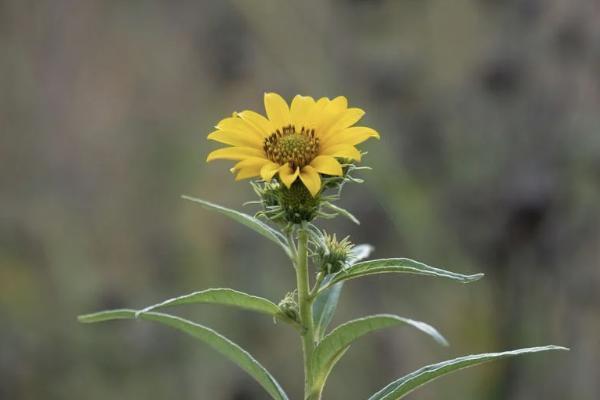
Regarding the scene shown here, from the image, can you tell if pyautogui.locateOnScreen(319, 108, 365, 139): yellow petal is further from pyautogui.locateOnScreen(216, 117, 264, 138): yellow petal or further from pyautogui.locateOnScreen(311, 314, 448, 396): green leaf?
pyautogui.locateOnScreen(311, 314, 448, 396): green leaf

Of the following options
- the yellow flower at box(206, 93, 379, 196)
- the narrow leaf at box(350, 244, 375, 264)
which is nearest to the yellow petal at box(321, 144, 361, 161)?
the yellow flower at box(206, 93, 379, 196)

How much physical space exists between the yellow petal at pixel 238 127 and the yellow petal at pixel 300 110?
0.13 feet

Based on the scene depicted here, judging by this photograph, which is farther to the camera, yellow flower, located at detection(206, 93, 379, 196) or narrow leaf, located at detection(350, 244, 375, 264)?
narrow leaf, located at detection(350, 244, 375, 264)

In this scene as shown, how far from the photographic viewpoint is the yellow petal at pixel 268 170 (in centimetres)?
81

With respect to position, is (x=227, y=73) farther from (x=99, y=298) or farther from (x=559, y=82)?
(x=559, y=82)

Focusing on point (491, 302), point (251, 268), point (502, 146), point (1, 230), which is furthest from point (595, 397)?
point (1, 230)

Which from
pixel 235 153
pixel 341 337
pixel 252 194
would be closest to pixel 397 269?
pixel 341 337

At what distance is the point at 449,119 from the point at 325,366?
2.74 m

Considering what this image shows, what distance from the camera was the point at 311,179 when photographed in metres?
0.83

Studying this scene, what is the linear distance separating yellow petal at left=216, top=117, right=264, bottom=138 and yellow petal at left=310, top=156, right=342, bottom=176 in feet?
0.22

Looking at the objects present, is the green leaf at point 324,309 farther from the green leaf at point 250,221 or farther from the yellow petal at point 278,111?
the yellow petal at point 278,111

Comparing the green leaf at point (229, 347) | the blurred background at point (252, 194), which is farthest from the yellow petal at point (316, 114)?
the blurred background at point (252, 194)

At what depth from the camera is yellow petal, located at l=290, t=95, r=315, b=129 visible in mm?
894

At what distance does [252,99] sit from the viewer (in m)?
3.66
